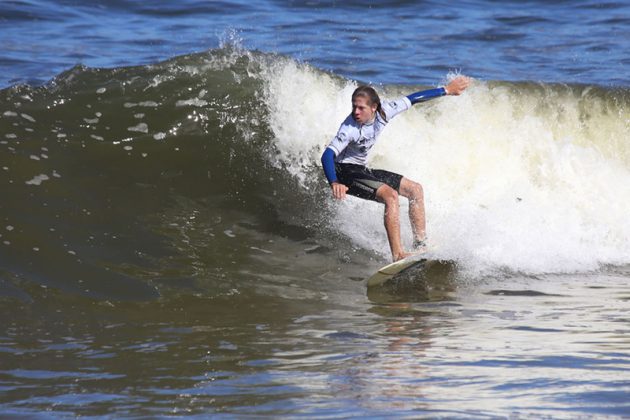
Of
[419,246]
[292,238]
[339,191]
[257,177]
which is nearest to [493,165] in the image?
[257,177]

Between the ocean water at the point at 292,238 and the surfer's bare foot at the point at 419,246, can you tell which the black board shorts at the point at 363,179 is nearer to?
the surfer's bare foot at the point at 419,246

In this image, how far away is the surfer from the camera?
28.5 feet

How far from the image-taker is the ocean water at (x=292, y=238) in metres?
5.59

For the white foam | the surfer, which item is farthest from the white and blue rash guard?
the white foam

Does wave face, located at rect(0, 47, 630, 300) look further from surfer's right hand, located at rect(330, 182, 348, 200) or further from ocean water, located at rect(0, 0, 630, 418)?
surfer's right hand, located at rect(330, 182, 348, 200)

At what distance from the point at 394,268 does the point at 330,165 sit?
38.8 inches

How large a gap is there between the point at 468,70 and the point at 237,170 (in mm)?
6103

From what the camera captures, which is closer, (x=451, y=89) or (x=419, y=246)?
(x=419, y=246)

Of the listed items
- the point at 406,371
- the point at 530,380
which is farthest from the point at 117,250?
the point at 530,380

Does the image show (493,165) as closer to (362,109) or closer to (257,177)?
(257,177)

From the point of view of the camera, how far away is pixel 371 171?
9.02m

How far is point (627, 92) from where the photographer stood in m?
14.4

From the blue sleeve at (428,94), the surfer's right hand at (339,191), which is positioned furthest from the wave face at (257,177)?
the blue sleeve at (428,94)

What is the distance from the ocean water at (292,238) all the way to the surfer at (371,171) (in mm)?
378
